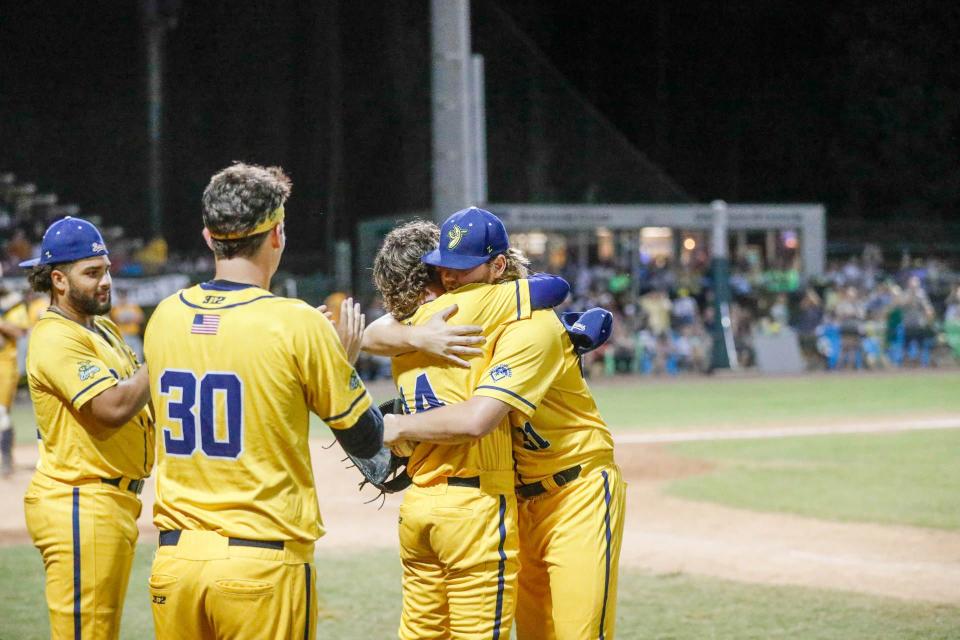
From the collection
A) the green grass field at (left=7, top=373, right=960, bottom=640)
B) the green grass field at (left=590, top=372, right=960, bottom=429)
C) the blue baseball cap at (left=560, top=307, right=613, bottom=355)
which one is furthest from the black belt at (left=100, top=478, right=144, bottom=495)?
the green grass field at (left=590, top=372, right=960, bottom=429)

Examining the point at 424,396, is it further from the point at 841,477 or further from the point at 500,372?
the point at 841,477

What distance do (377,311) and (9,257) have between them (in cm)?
780

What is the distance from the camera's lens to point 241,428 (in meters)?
3.17

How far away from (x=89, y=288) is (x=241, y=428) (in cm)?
158

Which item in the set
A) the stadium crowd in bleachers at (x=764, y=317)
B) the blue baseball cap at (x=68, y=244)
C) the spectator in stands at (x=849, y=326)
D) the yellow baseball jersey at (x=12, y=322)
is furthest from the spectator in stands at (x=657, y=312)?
the blue baseball cap at (x=68, y=244)

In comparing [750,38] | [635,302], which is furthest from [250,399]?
[750,38]

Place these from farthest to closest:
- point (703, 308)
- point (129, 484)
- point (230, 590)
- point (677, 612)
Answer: point (703, 308)
point (677, 612)
point (129, 484)
point (230, 590)

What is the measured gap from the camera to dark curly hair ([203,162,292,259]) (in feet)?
10.5

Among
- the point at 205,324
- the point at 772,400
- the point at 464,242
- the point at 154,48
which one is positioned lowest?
the point at 772,400

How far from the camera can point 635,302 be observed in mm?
27547

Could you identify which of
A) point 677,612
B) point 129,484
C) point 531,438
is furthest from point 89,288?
point 677,612

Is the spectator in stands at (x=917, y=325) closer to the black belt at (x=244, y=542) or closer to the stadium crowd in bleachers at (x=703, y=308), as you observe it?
the stadium crowd in bleachers at (x=703, y=308)

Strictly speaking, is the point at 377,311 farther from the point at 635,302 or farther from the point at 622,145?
the point at 622,145

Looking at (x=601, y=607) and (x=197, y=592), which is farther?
(x=601, y=607)
